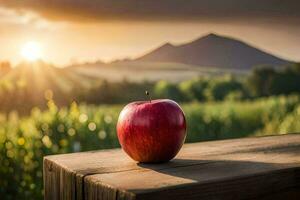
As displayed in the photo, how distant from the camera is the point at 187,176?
1443mm

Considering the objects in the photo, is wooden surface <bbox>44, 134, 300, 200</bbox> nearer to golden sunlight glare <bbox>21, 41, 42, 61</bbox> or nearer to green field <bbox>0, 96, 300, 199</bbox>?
green field <bbox>0, 96, 300, 199</bbox>

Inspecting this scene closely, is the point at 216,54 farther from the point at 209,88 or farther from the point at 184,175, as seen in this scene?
the point at 184,175

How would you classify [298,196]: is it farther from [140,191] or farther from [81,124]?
[81,124]

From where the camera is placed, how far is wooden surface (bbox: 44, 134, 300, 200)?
1.35 meters

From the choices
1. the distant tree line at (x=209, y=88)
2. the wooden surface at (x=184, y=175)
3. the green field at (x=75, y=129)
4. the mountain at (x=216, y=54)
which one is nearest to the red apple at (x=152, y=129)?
the wooden surface at (x=184, y=175)

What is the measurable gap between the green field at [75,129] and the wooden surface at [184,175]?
1710mm

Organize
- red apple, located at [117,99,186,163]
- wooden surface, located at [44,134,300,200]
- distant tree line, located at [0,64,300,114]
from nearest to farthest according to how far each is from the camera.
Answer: wooden surface, located at [44,134,300,200]
red apple, located at [117,99,186,163]
distant tree line, located at [0,64,300,114]

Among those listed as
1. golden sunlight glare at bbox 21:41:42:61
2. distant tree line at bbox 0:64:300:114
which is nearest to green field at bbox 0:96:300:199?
distant tree line at bbox 0:64:300:114

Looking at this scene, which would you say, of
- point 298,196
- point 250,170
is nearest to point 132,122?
point 250,170

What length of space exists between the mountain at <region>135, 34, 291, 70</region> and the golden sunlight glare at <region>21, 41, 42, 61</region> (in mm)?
941

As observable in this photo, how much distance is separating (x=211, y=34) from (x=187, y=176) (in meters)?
3.39

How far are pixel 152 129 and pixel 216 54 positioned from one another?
3343 millimetres

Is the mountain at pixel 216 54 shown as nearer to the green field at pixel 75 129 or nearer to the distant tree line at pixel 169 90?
the distant tree line at pixel 169 90

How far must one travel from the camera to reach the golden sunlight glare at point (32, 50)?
374cm
